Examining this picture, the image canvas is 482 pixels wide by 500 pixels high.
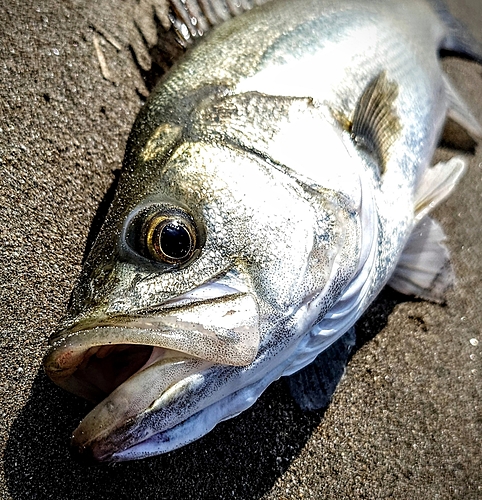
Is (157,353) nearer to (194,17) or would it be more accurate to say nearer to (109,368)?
(109,368)

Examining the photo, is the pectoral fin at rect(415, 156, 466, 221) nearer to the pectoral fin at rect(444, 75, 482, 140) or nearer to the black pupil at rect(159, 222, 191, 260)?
the pectoral fin at rect(444, 75, 482, 140)

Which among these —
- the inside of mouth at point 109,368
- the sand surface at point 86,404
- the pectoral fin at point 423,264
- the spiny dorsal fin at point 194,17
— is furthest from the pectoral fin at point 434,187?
the inside of mouth at point 109,368

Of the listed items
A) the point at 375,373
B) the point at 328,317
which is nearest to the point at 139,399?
the point at 328,317

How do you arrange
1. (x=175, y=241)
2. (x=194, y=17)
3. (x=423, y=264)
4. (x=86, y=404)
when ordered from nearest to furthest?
Answer: (x=175, y=241)
(x=86, y=404)
(x=194, y=17)
(x=423, y=264)

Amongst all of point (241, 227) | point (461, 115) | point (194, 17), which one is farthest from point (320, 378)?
point (461, 115)

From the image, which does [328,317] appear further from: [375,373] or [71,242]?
[71,242]

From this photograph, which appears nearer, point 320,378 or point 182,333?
point 182,333
